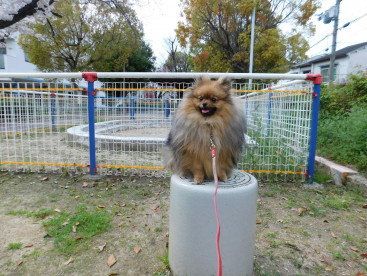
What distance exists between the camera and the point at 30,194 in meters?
3.45

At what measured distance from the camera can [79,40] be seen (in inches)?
642

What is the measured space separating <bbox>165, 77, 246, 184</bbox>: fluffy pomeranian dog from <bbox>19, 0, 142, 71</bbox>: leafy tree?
49.1 feet

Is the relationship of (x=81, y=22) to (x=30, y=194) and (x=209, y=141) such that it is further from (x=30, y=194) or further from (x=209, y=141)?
(x=209, y=141)

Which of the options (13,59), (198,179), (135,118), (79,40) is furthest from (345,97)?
(13,59)

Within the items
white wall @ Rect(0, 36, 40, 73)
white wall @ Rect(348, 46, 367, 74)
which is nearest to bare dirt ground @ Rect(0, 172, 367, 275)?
white wall @ Rect(0, 36, 40, 73)

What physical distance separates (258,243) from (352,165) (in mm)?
2862

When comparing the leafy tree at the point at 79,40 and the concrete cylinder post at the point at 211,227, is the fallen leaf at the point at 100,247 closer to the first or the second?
the concrete cylinder post at the point at 211,227

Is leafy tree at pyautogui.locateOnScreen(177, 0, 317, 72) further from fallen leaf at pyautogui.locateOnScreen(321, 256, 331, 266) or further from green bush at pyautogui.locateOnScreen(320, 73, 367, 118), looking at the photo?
fallen leaf at pyautogui.locateOnScreen(321, 256, 331, 266)

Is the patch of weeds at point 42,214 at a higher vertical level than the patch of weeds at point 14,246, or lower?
higher

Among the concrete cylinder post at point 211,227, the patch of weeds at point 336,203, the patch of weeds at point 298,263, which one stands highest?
the concrete cylinder post at point 211,227

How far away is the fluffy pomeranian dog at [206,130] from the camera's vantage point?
211 cm

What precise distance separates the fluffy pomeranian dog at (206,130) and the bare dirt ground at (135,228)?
885mm

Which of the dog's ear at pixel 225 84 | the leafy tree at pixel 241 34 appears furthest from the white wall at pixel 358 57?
the dog's ear at pixel 225 84

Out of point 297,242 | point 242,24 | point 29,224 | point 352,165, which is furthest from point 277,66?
point 29,224
